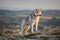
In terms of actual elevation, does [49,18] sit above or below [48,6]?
below

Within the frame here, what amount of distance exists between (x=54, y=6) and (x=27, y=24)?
0.52 meters

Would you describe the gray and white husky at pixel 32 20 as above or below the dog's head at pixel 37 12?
below

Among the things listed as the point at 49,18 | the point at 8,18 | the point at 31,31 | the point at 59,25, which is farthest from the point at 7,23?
the point at 59,25

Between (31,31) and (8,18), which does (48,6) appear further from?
(8,18)

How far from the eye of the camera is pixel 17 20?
2.46 metres

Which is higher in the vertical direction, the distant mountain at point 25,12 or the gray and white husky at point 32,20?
the distant mountain at point 25,12

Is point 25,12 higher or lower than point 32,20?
higher

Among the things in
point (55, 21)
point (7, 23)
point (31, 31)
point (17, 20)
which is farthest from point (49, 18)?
point (7, 23)

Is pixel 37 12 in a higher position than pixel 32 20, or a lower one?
higher

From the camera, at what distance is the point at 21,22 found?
2.46m

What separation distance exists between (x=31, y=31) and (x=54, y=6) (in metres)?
0.54

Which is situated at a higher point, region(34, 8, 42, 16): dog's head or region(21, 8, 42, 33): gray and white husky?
region(34, 8, 42, 16): dog's head

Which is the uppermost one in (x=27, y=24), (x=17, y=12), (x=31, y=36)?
(x=17, y=12)

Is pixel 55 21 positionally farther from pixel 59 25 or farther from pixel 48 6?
pixel 48 6
